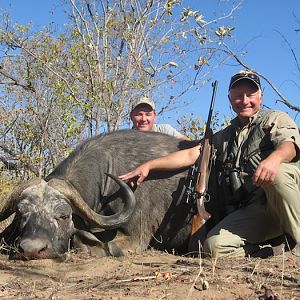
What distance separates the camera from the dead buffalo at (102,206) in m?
4.59

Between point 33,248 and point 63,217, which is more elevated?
point 63,217

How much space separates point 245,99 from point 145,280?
2.41 metres

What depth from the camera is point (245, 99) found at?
503cm

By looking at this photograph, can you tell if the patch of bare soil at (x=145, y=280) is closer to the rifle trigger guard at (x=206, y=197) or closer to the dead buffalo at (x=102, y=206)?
the dead buffalo at (x=102, y=206)

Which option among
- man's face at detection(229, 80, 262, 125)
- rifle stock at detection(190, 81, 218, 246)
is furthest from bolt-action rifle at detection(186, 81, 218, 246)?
man's face at detection(229, 80, 262, 125)

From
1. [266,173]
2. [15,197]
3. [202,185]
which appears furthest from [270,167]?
[15,197]

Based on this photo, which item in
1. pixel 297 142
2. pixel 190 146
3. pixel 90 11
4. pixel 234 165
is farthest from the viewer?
pixel 90 11

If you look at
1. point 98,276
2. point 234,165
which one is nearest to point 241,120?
point 234,165

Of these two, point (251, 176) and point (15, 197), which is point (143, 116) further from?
point (15, 197)

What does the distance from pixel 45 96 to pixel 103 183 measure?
23.1 ft

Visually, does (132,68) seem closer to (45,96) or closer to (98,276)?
(45,96)

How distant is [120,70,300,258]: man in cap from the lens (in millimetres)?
4512

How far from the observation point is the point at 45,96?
1198cm

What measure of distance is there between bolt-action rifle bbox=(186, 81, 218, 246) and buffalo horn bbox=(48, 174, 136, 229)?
0.59 m
